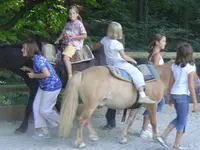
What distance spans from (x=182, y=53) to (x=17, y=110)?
3418mm

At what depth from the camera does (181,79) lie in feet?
17.8

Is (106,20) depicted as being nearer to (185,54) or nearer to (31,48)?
(31,48)

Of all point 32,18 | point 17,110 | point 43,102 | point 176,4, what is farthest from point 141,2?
point 43,102

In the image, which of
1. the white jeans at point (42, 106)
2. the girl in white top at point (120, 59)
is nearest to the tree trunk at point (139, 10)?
the girl in white top at point (120, 59)

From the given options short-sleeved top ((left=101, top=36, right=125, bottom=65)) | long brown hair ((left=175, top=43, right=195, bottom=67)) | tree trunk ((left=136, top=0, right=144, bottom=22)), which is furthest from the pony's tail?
tree trunk ((left=136, top=0, right=144, bottom=22))

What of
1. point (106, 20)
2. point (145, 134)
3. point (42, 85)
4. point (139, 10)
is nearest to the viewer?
point (42, 85)

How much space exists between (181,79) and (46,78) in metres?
1.96

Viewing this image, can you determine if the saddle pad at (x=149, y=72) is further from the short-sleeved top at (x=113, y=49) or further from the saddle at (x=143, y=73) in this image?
the short-sleeved top at (x=113, y=49)

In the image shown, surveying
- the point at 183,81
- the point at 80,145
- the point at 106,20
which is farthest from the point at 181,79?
the point at 106,20

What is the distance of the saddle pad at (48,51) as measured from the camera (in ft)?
21.4

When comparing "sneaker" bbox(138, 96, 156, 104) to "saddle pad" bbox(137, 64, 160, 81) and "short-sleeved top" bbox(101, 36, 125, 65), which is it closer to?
"saddle pad" bbox(137, 64, 160, 81)

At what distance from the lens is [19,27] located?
24.8 feet

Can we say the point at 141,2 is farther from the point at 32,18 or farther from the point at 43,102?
the point at 43,102

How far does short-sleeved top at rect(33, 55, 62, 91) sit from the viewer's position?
5.87 metres
